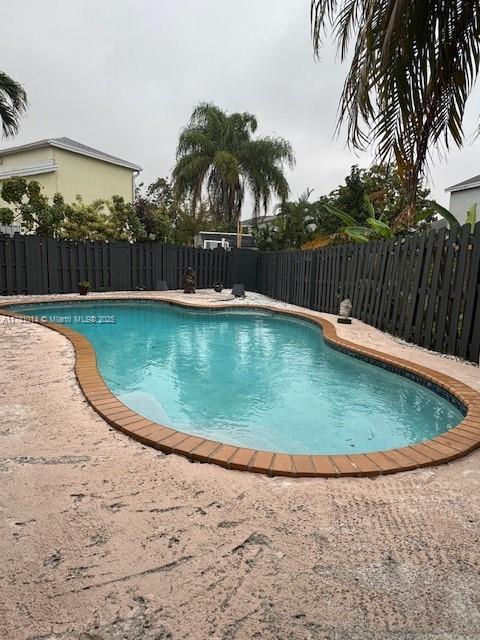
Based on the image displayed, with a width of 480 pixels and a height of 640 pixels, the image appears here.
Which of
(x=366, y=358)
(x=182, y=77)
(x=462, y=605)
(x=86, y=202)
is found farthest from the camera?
(x=86, y=202)

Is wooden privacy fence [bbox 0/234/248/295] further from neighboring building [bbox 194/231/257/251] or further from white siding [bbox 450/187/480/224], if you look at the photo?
white siding [bbox 450/187/480/224]

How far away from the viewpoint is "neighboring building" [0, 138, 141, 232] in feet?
58.2

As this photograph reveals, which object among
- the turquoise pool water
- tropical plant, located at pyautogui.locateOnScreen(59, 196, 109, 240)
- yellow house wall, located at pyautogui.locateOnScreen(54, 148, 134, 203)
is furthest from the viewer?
yellow house wall, located at pyautogui.locateOnScreen(54, 148, 134, 203)

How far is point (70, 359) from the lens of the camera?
184 inches

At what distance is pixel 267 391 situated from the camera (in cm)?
508

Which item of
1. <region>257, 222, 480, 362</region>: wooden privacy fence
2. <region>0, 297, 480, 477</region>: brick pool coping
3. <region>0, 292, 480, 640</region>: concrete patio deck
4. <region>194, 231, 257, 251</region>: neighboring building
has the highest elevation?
<region>194, 231, 257, 251</region>: neighboring building


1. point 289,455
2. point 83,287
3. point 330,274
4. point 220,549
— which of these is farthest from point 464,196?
point 220,549

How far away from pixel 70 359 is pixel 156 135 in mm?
24408

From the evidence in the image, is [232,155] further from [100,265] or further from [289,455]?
[289,455]

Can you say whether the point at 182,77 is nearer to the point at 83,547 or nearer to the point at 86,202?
the point at 86,202

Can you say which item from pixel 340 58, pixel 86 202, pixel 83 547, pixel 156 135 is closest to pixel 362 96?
pixel 340 58

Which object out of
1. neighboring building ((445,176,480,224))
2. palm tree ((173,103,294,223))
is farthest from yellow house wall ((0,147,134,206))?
neighboring building ((445,176,480,224))

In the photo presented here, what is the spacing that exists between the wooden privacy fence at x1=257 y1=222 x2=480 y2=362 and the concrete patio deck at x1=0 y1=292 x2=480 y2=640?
3483 mm

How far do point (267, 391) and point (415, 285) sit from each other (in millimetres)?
3392
